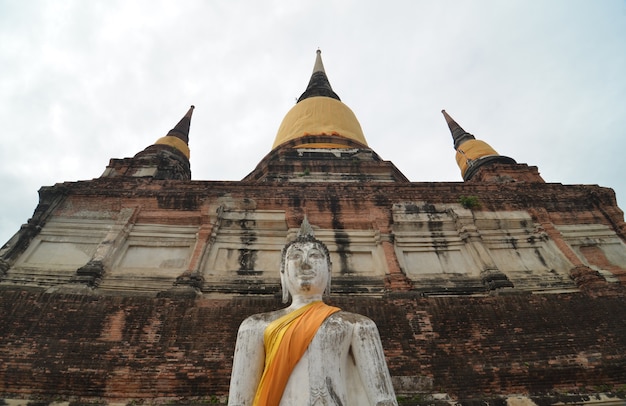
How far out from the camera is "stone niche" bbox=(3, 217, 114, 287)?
8367 millimetres

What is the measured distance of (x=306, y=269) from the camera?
157 inches

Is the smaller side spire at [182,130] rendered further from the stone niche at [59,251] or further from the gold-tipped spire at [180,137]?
the stone niche at [59,251]

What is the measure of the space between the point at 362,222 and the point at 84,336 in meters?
6.69

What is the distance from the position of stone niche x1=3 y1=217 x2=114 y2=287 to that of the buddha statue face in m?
6.77

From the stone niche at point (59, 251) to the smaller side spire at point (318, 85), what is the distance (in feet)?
49.9

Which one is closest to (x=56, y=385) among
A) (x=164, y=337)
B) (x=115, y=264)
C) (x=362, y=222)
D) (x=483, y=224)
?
(x=164, y=337)

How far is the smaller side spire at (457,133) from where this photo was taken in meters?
20.9

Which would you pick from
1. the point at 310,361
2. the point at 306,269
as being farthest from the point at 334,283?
the point at 310,361

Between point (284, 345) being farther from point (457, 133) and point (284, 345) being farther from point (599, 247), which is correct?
point (457, 133)

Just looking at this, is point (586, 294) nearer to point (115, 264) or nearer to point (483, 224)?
point (483, 224)

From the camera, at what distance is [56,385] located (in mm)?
6082

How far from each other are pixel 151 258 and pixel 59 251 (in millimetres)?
2240

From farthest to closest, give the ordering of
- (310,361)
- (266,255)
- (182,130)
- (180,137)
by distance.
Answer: (182,130) → (180,137) → (266,255) → (310,361)

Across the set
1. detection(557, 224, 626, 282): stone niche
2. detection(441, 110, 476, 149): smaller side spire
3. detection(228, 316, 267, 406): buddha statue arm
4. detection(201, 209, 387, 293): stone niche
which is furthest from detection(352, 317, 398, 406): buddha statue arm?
detection(441, 110, 476, 149): smaller side spire
